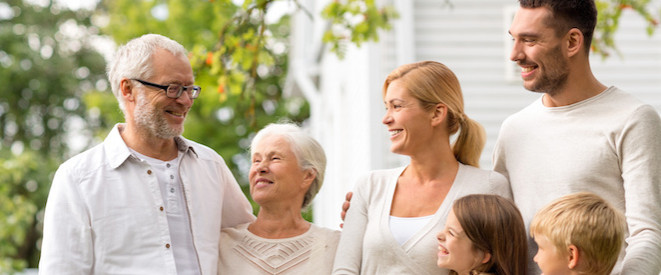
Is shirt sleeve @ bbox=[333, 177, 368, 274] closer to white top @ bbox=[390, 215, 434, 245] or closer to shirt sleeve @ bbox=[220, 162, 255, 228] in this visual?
white top @ bbox=[390, 215, 434, 245]

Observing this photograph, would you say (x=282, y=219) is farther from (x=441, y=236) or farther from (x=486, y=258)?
(x=486, y=258)

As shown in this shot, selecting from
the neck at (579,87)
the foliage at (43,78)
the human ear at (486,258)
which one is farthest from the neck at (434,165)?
the foliage at (43,78)

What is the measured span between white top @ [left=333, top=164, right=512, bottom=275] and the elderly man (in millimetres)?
590

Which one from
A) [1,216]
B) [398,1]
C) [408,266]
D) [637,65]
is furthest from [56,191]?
[637,65]

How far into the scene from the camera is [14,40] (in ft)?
73.5

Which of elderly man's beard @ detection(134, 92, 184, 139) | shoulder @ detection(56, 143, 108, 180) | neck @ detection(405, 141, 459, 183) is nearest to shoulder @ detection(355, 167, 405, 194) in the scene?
neck @ detection(405, 141, 459, 183)

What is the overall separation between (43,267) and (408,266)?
1.38 m

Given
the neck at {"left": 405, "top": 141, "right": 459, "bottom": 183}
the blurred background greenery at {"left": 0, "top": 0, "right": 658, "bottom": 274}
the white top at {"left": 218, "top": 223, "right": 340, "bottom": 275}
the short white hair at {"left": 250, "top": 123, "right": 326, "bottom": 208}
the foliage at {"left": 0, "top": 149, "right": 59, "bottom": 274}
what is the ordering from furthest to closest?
1. the blurred background greenery at {"left": 0, "top": 0, "right": 658, "bottom": 274}
2. the foliage at {"left": 0, "top": 149, "right": 59, "bottom": 274}
3. the short white hair at {"left": 250, "top": 123, "right": 326, "bottom": 208}
4. the white top at {"left": 218, "top": 223, "right": 340, "bottom": 275}
5. the neck at {"left": 405, "top": 141, "right": 459, "bottom": 183}

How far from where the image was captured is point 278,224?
11.8 ft

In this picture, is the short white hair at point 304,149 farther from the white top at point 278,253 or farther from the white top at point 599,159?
the white top at point 599,159

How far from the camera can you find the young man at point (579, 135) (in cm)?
278

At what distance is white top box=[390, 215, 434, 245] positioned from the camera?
3145 millimetres

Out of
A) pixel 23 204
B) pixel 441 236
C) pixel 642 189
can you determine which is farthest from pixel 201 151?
pixel 23 204

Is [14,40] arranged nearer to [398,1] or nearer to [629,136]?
[398,1]
